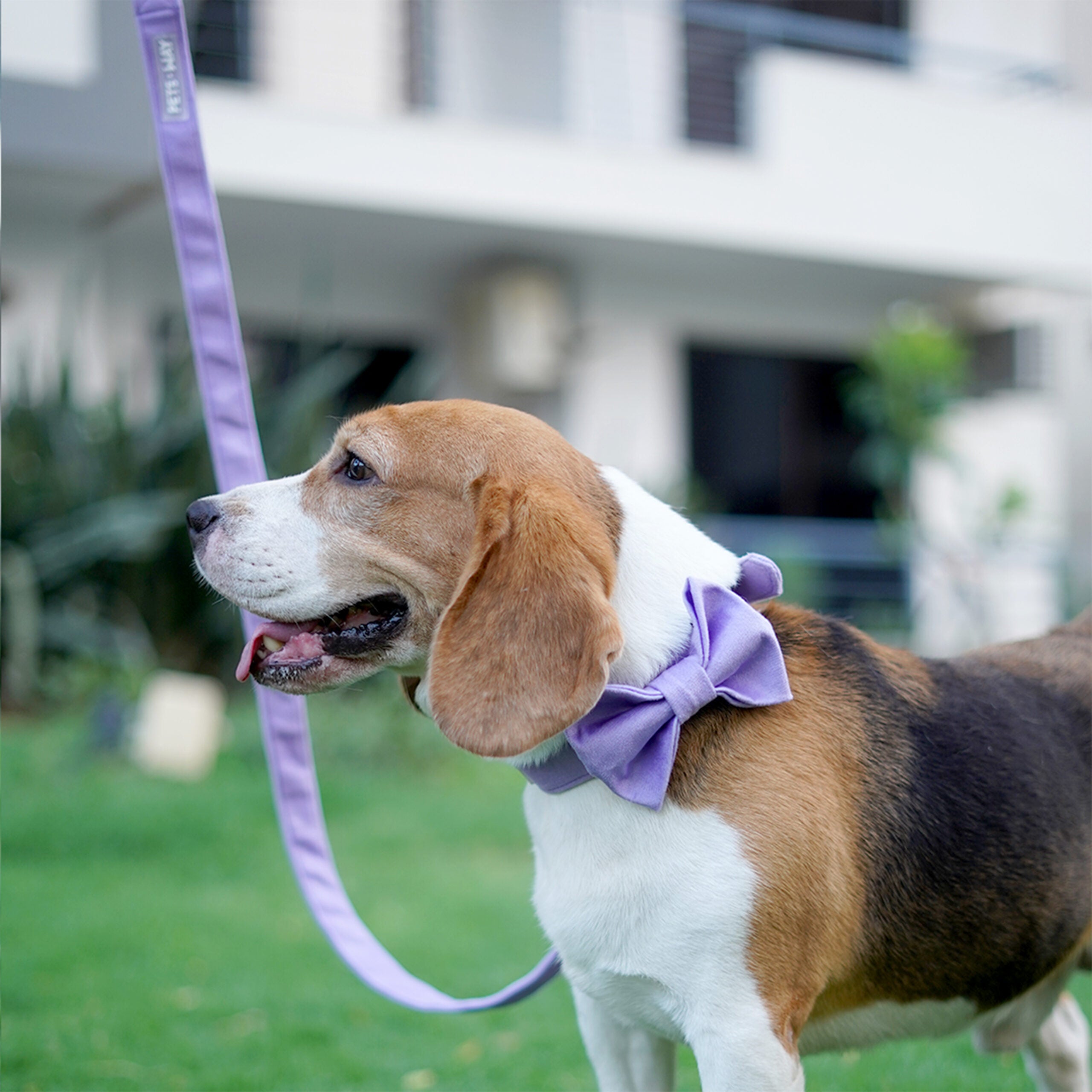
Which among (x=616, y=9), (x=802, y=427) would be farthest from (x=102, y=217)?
(x=802, y=427)

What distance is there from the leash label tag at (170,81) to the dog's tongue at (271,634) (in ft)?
4.11

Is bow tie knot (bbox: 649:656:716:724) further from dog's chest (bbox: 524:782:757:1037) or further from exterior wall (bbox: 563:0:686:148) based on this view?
exterior wall (bbox: 563:0:686:148)

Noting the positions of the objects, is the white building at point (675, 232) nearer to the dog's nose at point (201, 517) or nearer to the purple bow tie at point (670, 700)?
the dog's nose at point (201, 517)

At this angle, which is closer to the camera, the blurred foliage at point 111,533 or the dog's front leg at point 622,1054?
the dog's front leg at point 622,1054

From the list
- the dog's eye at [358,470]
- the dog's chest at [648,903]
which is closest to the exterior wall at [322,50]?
the dog's eye at [358,470]

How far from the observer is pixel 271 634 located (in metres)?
2.71

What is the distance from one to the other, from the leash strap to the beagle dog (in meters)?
0.43

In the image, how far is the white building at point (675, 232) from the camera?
11.1 m

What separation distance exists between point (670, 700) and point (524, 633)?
30 centimetres

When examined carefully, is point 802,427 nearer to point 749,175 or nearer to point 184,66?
point 749,175

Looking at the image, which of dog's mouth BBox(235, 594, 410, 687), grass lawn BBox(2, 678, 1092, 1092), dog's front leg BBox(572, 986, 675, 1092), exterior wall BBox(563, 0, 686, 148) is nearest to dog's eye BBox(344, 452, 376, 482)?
dog's mouth BBox(235, 594, 410, 687)

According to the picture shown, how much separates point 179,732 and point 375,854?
1.82 meters

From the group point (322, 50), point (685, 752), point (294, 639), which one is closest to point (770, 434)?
point (322, 50)

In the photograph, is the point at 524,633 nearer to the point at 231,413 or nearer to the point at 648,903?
the point at 648,903
